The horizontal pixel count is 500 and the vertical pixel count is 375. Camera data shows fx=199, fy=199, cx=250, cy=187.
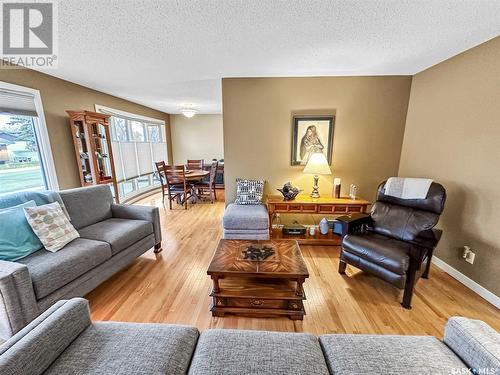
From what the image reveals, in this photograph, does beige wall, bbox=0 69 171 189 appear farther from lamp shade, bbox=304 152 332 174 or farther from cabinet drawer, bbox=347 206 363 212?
cabinet drawer, bbox=347 206 363 212

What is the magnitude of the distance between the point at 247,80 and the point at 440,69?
7.81 feet

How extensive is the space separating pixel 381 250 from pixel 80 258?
260 centimetres

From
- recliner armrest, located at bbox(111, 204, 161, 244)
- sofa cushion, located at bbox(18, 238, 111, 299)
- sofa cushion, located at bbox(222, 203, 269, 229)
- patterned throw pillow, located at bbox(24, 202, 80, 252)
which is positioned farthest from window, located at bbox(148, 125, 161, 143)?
sofa cushion, located at bbox(18, 238, 111, 299)

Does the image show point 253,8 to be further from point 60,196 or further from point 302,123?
point 60,196

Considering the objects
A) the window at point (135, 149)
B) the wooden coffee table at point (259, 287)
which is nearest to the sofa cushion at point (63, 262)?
the wooden coffee table at point (259, 287)

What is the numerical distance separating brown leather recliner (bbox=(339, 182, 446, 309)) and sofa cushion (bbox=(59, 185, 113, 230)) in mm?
2832

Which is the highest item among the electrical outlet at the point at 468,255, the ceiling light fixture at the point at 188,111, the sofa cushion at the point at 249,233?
the ceiling light fixture at the point at 188,111

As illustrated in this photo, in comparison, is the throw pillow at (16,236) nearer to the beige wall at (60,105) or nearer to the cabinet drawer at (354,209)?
the beige wall at (60,105)

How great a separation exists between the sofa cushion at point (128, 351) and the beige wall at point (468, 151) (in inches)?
104

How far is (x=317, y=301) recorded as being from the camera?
180 centimetres

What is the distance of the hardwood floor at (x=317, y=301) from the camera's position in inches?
61.6

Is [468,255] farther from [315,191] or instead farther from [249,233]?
[249,233]

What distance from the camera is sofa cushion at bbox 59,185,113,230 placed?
7.07 ft
